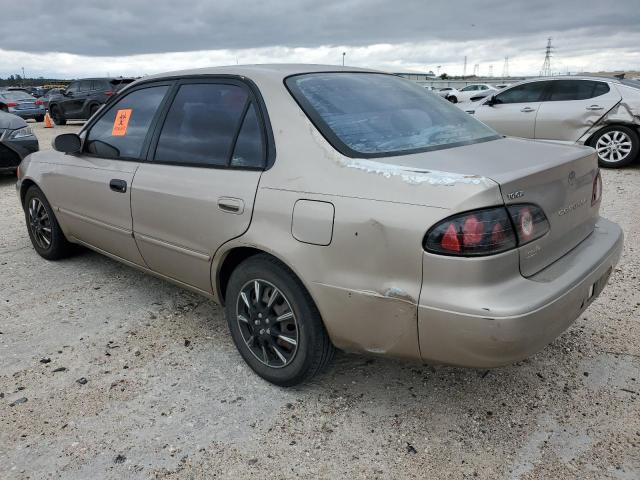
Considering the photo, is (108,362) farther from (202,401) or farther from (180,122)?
(180,122)

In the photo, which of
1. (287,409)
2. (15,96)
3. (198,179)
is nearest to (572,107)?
(198,179)

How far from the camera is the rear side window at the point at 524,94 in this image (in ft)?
29.0

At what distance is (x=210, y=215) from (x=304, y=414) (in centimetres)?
112

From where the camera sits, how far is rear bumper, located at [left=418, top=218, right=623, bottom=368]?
6.35 ft

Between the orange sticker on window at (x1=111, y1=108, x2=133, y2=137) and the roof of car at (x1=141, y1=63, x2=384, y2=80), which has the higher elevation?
the roof of car at (x1=141, y1=63, x2=384, y2=80)

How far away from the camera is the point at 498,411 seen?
2506 millimetres

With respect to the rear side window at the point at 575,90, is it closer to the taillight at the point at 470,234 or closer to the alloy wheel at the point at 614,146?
the alloy wheel at the point at 614,146

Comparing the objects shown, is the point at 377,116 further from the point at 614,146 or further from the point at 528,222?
the point at 614,146

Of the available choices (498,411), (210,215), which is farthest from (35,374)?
(498,411)

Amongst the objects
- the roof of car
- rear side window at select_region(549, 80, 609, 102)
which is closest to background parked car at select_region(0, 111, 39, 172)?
the roof of car

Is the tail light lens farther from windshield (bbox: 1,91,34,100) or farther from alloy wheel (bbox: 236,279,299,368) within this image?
windshield (bbox: 1,91,34,100)

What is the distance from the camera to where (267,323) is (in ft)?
8.69

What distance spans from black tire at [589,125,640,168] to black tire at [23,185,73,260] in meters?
7.49

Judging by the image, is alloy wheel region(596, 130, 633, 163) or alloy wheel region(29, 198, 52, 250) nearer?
alloy wheel region(29, 198, 52, 250)
